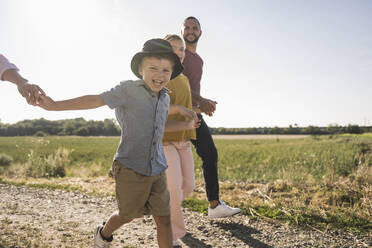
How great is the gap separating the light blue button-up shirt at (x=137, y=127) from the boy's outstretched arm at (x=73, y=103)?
0.10 metres

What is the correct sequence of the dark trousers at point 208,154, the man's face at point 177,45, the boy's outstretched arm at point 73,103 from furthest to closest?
the dark trousers at point 208,154
the man's face at point 177,45
the boy's outstretched arm at point 73,103

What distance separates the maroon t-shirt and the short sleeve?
1.52 metres

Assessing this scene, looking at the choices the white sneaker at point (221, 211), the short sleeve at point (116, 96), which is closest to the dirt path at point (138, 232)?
the white sneaker at point (221, 211)

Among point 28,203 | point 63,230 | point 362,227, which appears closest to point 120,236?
point 63,230

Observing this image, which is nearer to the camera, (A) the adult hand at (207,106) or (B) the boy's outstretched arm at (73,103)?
(B) the boy's outstretched arm at (73,103)

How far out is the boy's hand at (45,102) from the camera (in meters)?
2.05

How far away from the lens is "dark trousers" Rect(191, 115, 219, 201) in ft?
Result: 12.3

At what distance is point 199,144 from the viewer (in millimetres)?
3752

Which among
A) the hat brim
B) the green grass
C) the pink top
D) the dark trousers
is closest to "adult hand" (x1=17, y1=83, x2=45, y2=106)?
the pink top

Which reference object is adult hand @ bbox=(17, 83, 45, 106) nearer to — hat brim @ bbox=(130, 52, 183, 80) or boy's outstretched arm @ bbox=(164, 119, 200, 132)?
hat brim @ bbox=(130, 52, 183, 80)

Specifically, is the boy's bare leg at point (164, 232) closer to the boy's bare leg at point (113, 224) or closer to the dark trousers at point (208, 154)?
the boy's bare leg at point (113, 224)

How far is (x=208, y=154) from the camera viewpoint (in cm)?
378

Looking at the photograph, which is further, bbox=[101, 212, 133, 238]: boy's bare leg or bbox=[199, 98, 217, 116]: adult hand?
bbox=[199, 98, 217, 116]: adult hand

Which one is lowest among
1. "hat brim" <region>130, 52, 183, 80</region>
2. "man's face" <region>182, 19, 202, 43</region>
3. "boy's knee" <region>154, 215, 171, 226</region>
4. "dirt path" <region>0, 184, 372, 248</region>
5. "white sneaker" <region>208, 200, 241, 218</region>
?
"dirt path" <region>0, 184, 372, 248</region>
